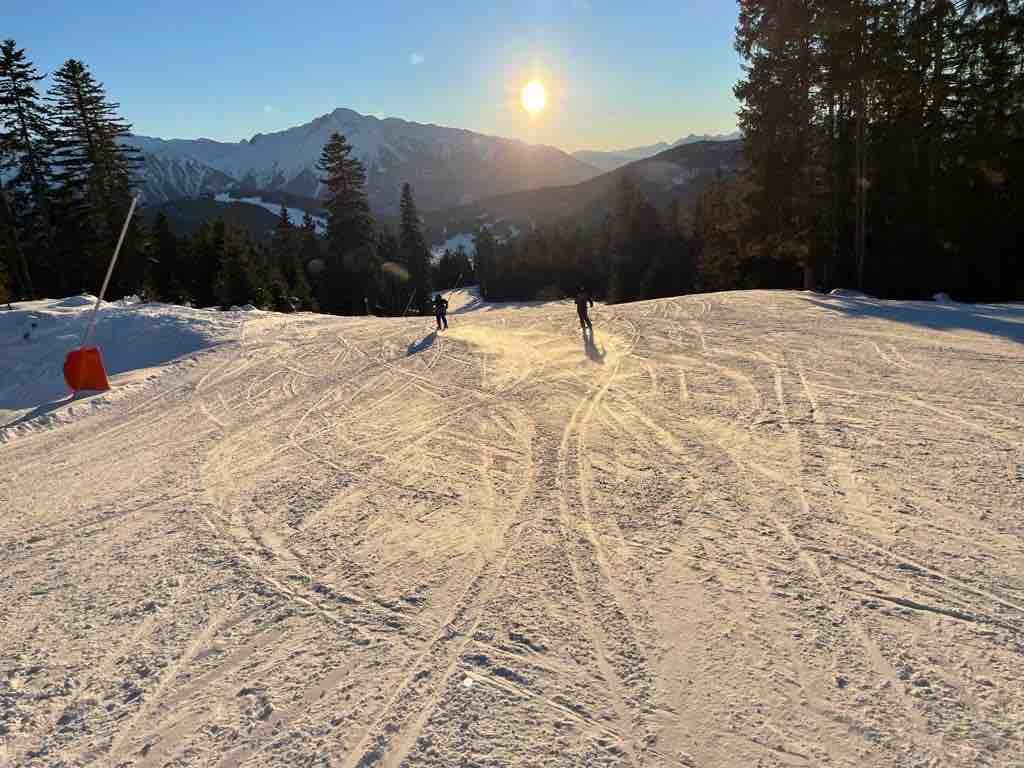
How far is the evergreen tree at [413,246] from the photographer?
54.7 meters

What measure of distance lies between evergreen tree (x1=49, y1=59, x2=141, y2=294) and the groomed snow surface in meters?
26.0

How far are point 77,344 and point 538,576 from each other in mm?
16613

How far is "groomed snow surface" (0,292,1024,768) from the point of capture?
3.57m

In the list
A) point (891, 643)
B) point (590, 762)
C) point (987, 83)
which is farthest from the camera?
point (987, 83)

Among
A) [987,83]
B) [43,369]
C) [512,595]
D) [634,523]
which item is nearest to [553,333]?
[634,523]

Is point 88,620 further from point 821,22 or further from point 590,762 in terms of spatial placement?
point 821,22

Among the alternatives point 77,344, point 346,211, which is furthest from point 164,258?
point 77,344

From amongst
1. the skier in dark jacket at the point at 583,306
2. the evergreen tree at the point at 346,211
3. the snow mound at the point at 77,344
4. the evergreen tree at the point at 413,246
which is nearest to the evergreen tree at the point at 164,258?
the evergreen tree at the point at 346,211

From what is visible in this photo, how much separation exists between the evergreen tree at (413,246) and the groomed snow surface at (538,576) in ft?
149

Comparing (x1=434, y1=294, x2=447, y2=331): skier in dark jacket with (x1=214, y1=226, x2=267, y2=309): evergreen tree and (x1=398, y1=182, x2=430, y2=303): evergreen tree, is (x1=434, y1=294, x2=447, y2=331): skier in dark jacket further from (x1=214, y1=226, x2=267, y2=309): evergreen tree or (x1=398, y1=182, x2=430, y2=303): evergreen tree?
(x1=398, y1=182, x2=430, y2=303): evergreen tree

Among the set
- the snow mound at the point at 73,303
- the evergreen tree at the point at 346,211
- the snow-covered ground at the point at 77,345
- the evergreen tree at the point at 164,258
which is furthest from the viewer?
the evergreen tree at the point at 346,211

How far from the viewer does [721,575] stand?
4898mm

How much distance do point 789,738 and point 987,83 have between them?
30.9 metres

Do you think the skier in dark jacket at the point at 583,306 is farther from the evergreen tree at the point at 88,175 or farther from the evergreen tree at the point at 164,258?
the evergreen tree at the point at 164,258
